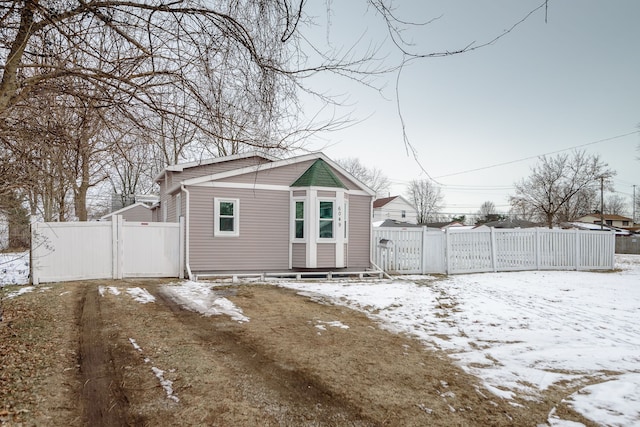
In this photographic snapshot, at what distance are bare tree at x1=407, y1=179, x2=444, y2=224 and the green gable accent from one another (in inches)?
1929

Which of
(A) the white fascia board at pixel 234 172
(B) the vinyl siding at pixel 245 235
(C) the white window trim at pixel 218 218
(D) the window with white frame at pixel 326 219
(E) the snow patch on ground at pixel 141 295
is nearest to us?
(E) the snow patch on ground at pixel 141 295

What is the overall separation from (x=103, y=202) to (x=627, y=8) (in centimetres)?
3791

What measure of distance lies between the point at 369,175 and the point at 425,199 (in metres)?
13.7

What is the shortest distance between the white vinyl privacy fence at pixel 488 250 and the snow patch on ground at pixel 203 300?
6335mm

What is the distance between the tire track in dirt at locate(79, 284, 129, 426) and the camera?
2.71m

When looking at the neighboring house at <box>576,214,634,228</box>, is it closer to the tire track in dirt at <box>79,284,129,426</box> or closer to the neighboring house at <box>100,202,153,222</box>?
the neighboring house at <box>100,202,153,222</box>

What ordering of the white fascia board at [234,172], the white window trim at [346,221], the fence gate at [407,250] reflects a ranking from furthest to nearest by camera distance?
the fence gate at [407,250]
the white window trim at [346,221]
the white fascia board at [234,172]

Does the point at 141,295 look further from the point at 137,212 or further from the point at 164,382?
the point at 137,212

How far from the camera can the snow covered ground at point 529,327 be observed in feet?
11.8

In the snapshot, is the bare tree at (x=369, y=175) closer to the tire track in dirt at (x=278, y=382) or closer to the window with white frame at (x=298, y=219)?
the window with white frame at (x=298, y=219)

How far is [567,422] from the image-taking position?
114 inches

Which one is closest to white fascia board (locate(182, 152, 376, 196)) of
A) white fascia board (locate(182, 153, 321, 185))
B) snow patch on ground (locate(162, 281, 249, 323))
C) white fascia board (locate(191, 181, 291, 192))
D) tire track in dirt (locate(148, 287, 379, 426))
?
white fascia board (locate(182, 153, 321, 185))

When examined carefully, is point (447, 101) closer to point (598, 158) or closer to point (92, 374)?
point (92, 374)

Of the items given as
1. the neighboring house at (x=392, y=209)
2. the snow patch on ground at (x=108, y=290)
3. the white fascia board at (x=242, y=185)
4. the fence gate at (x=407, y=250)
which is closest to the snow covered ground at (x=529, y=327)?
the fence gate at (x=407, y=250)
